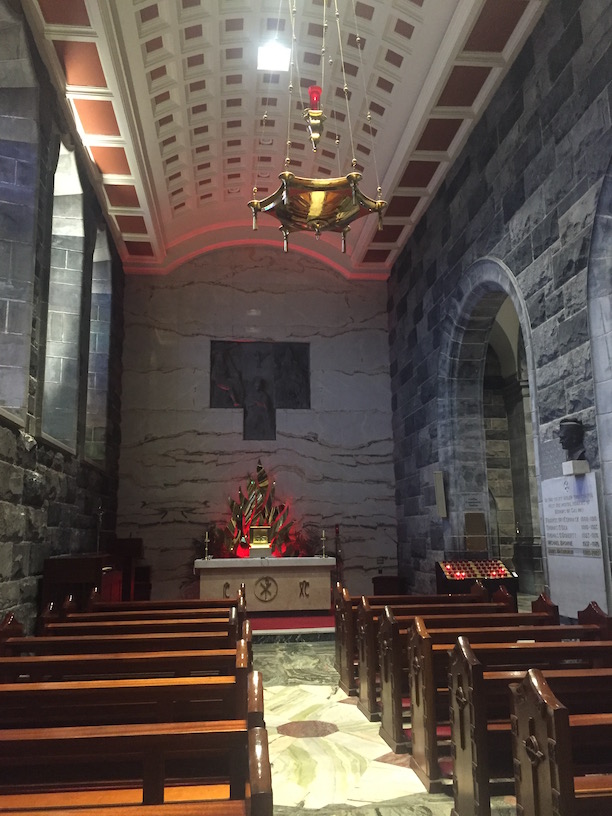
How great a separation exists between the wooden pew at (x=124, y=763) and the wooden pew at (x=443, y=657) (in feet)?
4.73

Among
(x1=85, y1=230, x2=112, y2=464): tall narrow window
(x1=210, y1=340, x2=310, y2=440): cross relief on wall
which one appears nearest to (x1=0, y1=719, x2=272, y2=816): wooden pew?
(x1=85, y1=230, x2=112, y2=464): tall narrow window

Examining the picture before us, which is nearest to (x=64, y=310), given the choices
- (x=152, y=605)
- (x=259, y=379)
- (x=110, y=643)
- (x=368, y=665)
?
(x=152, y=605)

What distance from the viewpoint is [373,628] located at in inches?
196

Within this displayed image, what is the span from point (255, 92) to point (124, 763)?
825 cm

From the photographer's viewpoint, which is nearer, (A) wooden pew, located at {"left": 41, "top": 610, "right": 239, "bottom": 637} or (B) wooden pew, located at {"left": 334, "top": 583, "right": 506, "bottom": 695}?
(A) wooden pew, located at {"left": 41, "top": 610, "right": 239, "bottom": 637}

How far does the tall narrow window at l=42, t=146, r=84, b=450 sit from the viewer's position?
811 centimetres

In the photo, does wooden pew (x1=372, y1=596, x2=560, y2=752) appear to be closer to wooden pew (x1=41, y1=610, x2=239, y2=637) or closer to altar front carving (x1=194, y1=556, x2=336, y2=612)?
wooden pew (x1=41, y1=610, x2=239, y2=637)

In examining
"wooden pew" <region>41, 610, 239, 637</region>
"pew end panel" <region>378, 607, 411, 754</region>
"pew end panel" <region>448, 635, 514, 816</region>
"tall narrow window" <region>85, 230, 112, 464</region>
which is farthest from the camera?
"tall narrow window" <region>85, 230, 112, 464</region>

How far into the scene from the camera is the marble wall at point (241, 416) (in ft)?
37.2

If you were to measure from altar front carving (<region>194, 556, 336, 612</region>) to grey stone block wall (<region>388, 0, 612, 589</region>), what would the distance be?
171 centimetres

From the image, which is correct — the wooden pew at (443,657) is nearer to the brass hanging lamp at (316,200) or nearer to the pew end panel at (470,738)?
the pew end panel at (470,738)

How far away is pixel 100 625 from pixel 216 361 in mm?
7919

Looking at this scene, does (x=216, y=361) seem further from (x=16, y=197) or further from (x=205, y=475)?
(x=16, y=197)

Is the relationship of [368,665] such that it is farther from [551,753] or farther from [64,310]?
[64,310]
